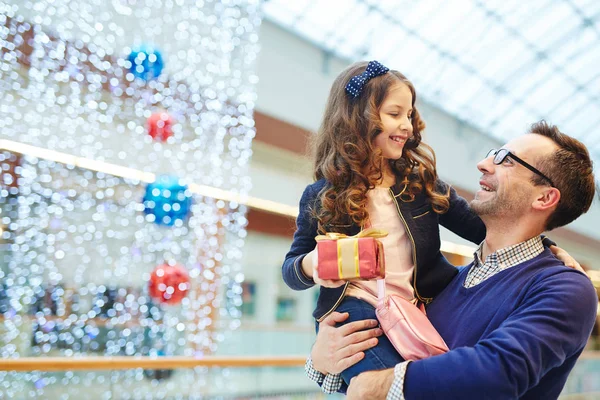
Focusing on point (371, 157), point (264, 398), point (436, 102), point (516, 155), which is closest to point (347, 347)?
point (371, 157)

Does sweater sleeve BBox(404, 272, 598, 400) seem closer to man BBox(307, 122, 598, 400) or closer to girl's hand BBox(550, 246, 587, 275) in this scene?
man BBox(307, 122, 598, 400)

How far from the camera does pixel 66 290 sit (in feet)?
17.6

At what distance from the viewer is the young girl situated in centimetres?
157

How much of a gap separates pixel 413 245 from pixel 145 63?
3.68 m

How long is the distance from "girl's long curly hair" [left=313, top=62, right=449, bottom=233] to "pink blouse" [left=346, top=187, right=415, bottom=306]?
53 mm

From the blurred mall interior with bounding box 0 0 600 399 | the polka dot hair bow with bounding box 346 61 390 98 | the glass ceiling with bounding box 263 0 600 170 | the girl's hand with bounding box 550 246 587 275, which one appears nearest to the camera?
the girl's hand with bounding box 550 246 587 275

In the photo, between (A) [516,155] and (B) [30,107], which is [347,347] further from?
(B) [30,107]

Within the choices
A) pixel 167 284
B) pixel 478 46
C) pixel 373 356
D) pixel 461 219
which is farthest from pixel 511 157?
pixel 478 46

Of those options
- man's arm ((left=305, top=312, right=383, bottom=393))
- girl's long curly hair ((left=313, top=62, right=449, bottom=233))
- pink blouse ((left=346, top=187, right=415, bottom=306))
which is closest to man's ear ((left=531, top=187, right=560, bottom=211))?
girl's long curly hair ((left=313, top=62, right=449, bottom=233))

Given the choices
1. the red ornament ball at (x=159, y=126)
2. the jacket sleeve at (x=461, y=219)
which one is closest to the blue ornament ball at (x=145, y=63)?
the red ornament ball at (x=159, y=126)

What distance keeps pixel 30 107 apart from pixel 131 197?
52.4 inches

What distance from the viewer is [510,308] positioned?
143 cm

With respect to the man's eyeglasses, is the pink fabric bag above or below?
below

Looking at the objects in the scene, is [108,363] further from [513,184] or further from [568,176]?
[568,176]
